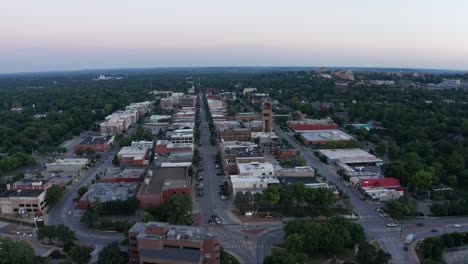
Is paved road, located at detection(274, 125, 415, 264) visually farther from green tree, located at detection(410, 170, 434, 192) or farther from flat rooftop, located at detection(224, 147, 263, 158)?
flat rooftop, located at detection(224, 147, 263, 158)

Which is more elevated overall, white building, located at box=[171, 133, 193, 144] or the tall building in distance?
the tall building in distance

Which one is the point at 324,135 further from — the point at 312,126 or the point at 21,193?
the point at 21,193

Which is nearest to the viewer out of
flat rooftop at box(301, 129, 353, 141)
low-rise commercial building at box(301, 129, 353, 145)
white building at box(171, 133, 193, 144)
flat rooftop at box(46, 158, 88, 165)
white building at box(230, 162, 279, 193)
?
white building at box(230, 162, 279, 193)

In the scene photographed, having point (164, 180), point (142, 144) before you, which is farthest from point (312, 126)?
point (164, 180)

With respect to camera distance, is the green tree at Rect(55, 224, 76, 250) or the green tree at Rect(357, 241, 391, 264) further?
the green tree at Rect(55, 224, 76, 250)

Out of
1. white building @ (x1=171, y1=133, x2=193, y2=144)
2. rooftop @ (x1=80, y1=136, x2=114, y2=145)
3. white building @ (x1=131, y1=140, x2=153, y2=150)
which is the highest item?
white building @ (x1=171, y1=133, x2=193, y2=144)

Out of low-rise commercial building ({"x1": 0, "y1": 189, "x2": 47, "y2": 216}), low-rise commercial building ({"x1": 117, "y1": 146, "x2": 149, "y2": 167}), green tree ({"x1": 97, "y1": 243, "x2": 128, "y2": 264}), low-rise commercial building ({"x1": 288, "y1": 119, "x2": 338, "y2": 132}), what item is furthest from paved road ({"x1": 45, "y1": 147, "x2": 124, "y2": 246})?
low-rise commercial building ({"x1": 288, "y1": 119, "x2": 338, "y2": 132})

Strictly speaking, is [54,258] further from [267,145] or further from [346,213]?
[267,145]

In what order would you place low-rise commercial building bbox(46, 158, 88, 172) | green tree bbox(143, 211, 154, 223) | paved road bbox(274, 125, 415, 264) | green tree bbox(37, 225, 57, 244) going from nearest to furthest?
A: paved road bbox(274, 125, 415, 264) → green tree bbox(37, 225, 57, 244) → green tree bbox(143, 211, 154, 223) → low-rise commercial building bbox(46, 158, 88, 172)
